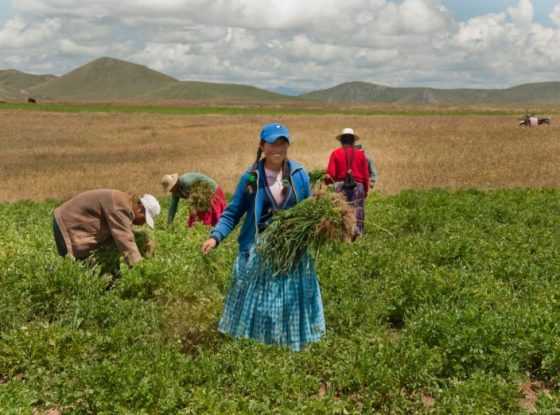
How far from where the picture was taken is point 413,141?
33281 mm

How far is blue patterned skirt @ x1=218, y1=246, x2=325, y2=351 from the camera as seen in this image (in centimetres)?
556

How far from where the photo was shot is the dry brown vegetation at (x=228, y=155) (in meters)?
22.2

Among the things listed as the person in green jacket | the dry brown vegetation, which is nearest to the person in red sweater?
the person in green jacket

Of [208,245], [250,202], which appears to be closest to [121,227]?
[208,245]

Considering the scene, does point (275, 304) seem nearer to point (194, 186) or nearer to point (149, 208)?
point (149, 208)

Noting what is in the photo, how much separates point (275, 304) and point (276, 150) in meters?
1.33

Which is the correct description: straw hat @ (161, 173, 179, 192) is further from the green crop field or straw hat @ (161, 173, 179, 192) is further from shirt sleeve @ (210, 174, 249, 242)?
shirt sleeve @ (210, 174, 249, 242)

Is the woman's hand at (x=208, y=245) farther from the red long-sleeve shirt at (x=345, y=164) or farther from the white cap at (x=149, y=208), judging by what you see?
the red long-sleeve shirt at (x=345, y=164)

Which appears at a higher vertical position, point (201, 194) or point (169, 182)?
point (169, 182)

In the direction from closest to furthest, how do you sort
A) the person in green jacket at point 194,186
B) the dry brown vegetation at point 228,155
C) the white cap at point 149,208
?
1. the white cap at point 149,208
2. the person in green jacket at point 194,186
3. the dry brown vegetation at point 228,155

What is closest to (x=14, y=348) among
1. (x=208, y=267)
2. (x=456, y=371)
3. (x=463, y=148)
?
(x=208, y=267)

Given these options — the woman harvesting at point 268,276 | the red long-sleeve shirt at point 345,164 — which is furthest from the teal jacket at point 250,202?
the red long-sleeve shirt at point 345,164

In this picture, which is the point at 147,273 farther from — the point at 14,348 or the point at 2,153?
the point at 2,153

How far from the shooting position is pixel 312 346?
574cm
